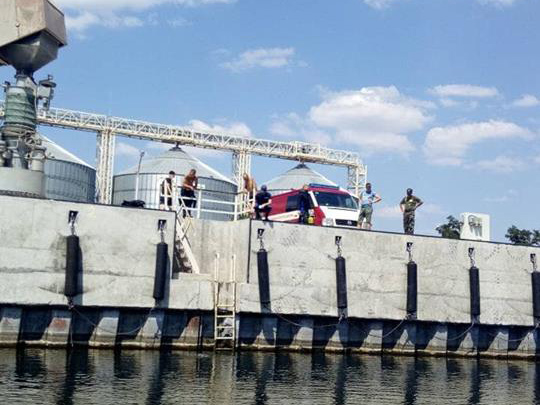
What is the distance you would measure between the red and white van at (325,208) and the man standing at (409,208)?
2424 millimetres

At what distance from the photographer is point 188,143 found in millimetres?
71125

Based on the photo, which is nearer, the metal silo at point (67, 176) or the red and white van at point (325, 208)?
the red and white van at point (325, 208)

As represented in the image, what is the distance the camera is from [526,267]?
100 feet

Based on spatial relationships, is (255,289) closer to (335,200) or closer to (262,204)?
(262,204)

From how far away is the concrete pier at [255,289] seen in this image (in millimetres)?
23484

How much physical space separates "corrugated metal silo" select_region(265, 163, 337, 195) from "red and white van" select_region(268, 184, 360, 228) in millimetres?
39187

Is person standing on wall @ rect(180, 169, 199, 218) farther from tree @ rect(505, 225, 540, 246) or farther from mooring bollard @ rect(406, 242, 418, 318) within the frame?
tree @ rect(505, 225, 540, 246)

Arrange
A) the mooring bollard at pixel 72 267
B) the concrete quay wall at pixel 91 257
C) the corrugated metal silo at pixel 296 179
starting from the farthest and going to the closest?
the corrugated metal silo at pixel 296 179, the mooring bollard at pixel 72 267, the concrete quay wall at pixel 91 257

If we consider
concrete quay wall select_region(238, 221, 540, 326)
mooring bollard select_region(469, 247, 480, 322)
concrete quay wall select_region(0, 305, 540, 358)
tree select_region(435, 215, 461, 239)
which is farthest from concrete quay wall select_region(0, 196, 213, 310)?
tree select_region(435, 215, 461, 239)

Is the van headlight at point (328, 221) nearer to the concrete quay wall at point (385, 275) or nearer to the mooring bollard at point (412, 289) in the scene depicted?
the concrete quay wall at point (385, 275)

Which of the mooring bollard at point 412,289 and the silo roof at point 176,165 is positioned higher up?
the silo roof at point 176,165

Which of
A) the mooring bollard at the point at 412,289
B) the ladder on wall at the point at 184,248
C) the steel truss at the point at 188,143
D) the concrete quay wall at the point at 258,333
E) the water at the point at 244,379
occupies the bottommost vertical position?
the water at the point at 244,379

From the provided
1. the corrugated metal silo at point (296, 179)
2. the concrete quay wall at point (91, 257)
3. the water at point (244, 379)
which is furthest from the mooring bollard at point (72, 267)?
the corrugated metal silo at point (296, 179)

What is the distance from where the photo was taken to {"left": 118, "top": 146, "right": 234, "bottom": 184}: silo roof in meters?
67.4
